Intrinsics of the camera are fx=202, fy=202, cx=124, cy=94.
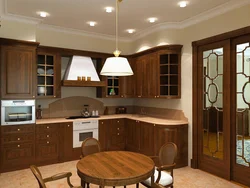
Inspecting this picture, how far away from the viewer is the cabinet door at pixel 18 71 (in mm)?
4012

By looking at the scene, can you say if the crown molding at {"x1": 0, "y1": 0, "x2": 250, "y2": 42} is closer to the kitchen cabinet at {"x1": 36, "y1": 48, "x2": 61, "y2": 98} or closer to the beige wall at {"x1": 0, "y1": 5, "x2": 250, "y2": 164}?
the beige wall at {"x1": 0, "y1": 5, "x2": 250, "y2": 164}

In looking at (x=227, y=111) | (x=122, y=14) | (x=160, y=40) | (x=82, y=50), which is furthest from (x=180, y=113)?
(x=82, y=50)

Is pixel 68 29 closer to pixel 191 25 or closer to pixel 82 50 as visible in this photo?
pixel 82 50

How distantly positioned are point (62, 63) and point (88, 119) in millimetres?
1645

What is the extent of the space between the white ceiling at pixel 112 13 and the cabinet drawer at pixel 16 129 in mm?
2275

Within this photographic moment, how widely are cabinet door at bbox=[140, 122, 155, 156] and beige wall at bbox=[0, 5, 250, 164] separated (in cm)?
80

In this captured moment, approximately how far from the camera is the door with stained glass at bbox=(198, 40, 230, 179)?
3688mm

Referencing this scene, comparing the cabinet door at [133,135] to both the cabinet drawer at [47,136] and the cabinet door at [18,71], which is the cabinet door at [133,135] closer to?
the cabinet drawer at [47,136]

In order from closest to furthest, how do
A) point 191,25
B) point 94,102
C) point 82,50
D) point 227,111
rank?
point 227,111 < point 191,25 < point 82,50 < point 94,102

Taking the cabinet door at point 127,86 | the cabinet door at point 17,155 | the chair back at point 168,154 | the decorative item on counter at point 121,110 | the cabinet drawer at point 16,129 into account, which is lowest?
the cabinet door at point 17,155

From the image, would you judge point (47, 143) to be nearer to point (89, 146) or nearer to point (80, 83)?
point (80, 83)

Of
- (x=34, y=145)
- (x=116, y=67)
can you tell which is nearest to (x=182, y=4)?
(x=116, y=67)

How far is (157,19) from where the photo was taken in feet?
14.6

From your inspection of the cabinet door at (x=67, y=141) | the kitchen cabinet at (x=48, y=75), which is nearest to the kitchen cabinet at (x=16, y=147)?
the cabinet door at (x=67, y=141)
